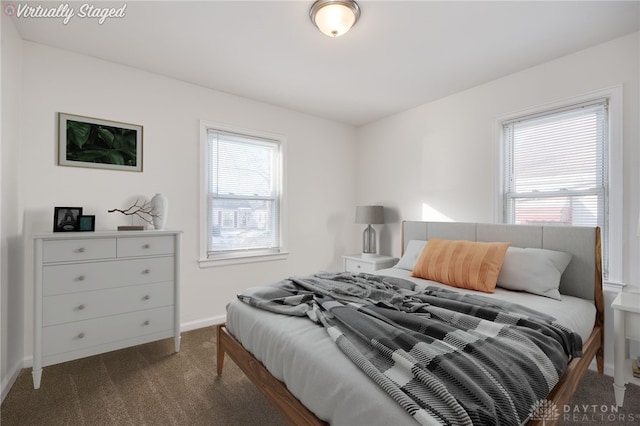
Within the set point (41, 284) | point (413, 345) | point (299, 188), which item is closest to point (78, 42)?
point (41, 284)

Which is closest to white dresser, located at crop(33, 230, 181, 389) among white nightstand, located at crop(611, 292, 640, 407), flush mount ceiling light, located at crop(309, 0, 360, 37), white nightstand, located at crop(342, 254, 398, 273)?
flush mount ceiling light, located at crop(309, 0, 360, 37)

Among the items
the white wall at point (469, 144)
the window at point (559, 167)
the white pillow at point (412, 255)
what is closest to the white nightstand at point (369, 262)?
the white wall at point (469, 144)

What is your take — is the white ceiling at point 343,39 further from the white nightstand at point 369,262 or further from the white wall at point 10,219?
the white nightstand at point 369,262

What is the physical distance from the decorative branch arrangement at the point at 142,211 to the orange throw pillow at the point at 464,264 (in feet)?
8.25

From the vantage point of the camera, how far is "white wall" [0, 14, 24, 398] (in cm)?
198

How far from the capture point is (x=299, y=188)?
13.1 feet

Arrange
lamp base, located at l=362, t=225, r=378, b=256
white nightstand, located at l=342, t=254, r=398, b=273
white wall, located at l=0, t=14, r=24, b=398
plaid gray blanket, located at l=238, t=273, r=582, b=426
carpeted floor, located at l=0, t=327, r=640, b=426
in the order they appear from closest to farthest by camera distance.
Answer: plaid gray blanket, located at l=238, t=273, r=582, b=426 → carpeted floor, located at l=0, t=327, r=640, b=426 → white wall, located at l=0, t=14, r=24, b=398 → white nightstand, located at l=342, t=254, r=398, b=273 → lamp base, located at l=362, t=225, r=378, b=256

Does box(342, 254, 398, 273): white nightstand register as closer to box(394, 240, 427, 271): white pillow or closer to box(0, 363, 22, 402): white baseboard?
box(394, 240, 427, 271): white pillow

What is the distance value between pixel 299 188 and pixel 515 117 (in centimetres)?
251

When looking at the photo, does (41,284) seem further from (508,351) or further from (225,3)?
(508,351)

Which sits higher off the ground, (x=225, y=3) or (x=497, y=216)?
(x=225, y=3)

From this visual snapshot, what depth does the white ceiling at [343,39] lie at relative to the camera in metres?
1.99

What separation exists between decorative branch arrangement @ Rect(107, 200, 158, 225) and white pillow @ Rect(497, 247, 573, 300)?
3026 millimetres

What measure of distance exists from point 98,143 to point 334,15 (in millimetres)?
2292
